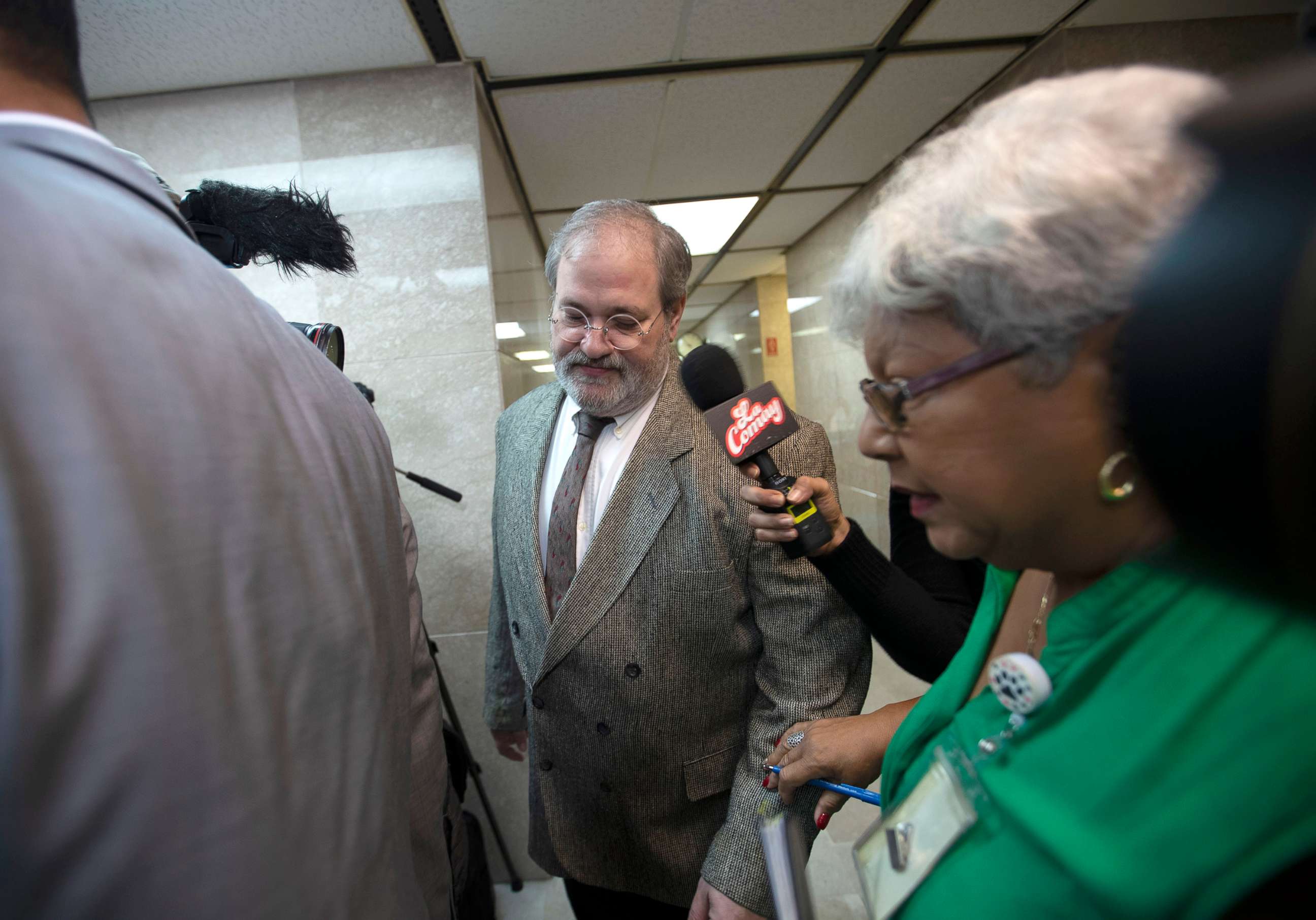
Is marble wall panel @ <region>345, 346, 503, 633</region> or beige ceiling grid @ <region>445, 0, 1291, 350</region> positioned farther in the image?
marble wall panel @ <region>345, 346, 503, 633</region>

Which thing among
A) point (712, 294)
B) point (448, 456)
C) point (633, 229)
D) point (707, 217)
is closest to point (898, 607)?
point (633, 229)

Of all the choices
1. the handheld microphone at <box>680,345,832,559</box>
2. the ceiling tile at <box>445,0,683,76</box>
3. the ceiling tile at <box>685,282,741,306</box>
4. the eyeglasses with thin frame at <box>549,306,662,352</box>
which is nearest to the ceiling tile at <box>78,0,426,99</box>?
the ceiling tile at <box>445,0,683,76</box>

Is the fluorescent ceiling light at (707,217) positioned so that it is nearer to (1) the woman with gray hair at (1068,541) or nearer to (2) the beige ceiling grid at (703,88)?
(2) the beige ceiling grid at (703,88)

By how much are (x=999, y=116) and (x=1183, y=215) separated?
0.69 ft

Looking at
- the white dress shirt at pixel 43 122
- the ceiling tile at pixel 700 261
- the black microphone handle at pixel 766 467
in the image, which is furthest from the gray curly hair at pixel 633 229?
the ceiling tile at pixel 700 261

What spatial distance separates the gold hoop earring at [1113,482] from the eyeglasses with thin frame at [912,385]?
12cm

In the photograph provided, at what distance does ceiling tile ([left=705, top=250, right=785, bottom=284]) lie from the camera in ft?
19.3

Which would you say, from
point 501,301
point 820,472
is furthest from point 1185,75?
point 501,301

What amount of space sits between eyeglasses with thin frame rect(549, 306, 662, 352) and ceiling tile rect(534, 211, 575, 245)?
270 centimetres

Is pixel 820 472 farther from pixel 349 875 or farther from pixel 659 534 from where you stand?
pixel 349 875

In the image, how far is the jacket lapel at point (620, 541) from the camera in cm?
115

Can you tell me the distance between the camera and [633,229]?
1291mm

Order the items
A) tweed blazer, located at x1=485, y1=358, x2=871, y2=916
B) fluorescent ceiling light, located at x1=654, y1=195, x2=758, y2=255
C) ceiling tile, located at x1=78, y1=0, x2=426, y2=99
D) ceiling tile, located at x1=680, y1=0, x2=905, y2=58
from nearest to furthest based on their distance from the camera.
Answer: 1. tweed blazer, located at x1=485, y1=358, x2=871, y2=916
2. ceiling tile, located at x1=78, y1=0, x2=426, y2=99
3. ceiling tile, located at x1=680, y1=0, x2=905, y2=58
4. fluorescent ceiling light, located at x1=654, y1=195, x2=758, y2=255

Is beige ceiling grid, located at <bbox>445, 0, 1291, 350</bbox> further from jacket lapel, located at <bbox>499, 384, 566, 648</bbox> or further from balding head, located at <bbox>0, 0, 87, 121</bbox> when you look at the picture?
balding head, located at <bbox>0, 0, 87, 121</bbox>
